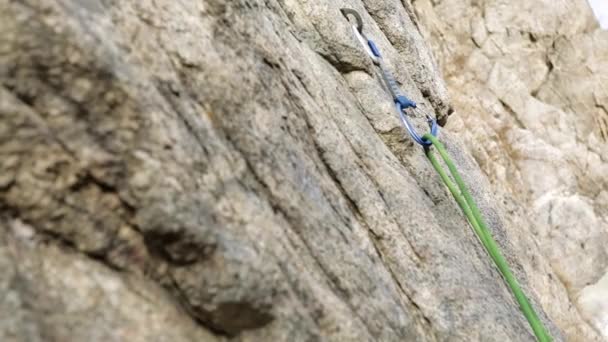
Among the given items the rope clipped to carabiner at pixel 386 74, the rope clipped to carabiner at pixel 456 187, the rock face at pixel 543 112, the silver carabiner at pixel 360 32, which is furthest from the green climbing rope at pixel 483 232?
the rock face at pixel 543 112

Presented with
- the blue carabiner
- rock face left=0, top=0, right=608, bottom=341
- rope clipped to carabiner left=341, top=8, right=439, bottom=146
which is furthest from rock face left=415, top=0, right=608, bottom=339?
rock face left=0, top=0, right=608, bottom=341

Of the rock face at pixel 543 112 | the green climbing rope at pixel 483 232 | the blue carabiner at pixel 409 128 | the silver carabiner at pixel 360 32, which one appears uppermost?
the silver carabiner at pixel 360 32

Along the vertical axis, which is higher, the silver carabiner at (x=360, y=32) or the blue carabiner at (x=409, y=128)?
the silver carabiner at (x=360, y=32)

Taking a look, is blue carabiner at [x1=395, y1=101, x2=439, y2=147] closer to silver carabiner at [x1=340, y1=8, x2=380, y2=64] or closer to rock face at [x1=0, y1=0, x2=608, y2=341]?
rock face at [x1=0, y1=0, x2=608, y2=341]

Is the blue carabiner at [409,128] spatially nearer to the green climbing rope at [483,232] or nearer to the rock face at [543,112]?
the green climbing rope at [483,232]

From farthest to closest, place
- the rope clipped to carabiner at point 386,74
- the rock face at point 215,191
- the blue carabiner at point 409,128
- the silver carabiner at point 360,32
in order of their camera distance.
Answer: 1. the silver carabiner at point 360,32
2. the rope clipped to carabiner at point 386,74
3. the blue carabiner at point 409,128
4. the rock face at point 215,191

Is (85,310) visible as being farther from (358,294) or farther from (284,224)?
(358,294)

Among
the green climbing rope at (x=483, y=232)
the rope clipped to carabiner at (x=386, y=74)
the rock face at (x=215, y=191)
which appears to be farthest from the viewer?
the rope clipped to carabiner at (x=386, y=74)

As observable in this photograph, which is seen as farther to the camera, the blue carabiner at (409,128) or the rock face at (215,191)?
the blue carabiner at (409,128)

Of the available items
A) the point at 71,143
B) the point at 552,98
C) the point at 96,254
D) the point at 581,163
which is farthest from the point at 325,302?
the point at 552,98
